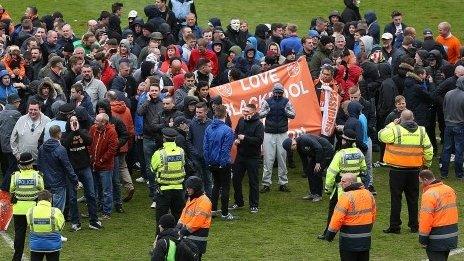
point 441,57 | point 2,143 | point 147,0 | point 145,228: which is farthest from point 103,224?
point 147,0

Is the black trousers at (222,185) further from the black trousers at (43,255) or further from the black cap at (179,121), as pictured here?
the black trousers at (43,255)

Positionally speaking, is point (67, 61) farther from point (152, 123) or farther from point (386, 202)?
point (386, 202)

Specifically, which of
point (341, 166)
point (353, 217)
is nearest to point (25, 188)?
point (341, 166)

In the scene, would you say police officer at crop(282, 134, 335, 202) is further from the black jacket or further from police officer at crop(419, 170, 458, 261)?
police officer at crop(419, 170, 458, 261)

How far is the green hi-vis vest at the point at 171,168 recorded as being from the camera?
62.7 feet

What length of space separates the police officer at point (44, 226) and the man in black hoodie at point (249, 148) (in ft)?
15.7

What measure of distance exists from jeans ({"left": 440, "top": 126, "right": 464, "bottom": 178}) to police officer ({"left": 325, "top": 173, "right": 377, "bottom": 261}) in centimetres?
629

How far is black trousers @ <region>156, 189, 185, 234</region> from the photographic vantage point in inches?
758

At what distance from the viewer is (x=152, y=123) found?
2164 centimetres

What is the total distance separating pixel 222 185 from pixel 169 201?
5.99 feet

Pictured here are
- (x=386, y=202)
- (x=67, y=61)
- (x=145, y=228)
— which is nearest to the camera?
(x=145, y=228)

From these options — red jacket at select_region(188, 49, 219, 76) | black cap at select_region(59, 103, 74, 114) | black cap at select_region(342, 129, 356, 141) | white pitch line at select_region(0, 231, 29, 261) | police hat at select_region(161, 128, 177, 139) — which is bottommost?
white pitch line at select_region(0, 231, 29, 261)

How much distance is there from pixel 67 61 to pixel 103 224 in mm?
5032

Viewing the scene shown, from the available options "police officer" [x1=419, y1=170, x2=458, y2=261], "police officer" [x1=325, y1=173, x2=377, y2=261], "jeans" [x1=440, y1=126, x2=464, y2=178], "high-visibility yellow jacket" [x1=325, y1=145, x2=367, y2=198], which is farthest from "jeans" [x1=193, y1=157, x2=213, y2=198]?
"jeans" [x1=440, y1=126, x2=464, y2=178]
